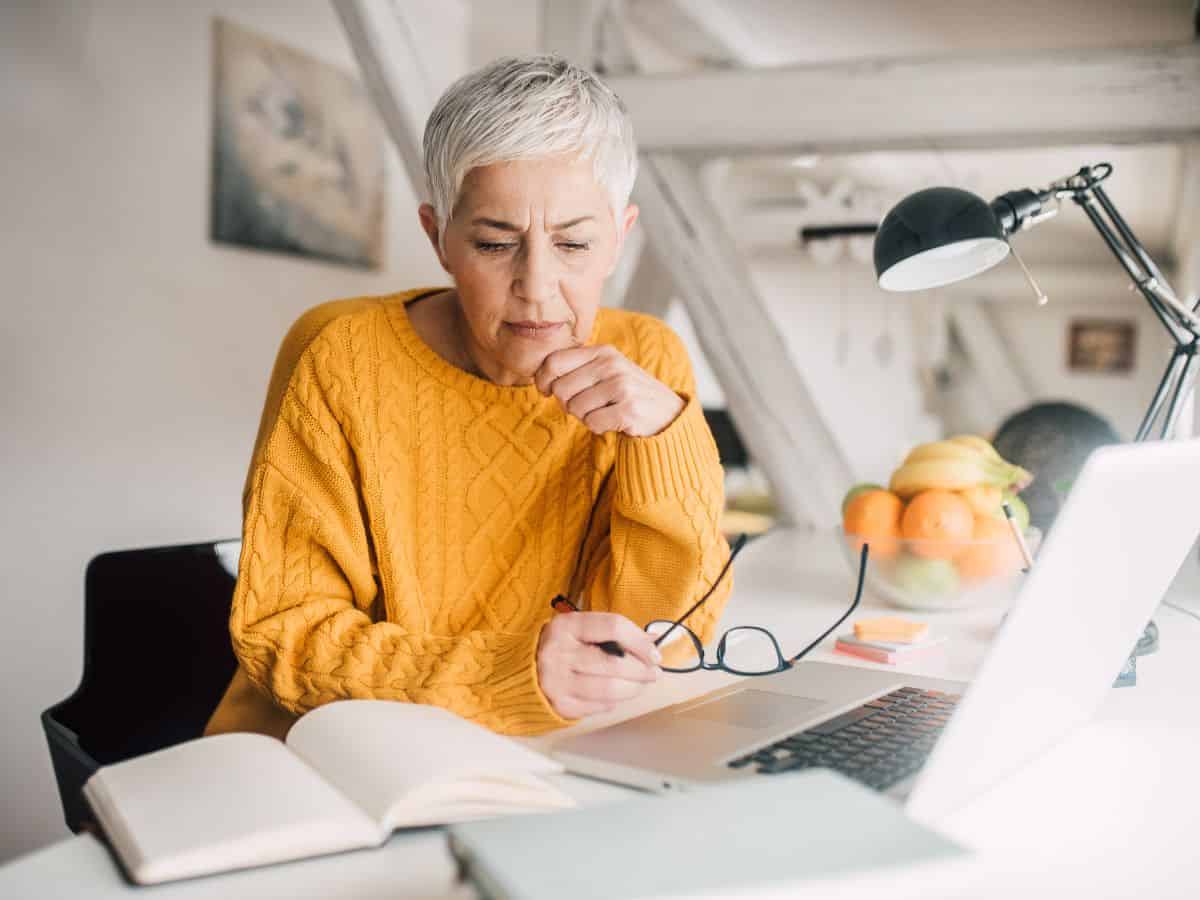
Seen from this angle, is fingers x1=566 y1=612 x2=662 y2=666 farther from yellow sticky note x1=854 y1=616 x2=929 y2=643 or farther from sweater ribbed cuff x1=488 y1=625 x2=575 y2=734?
yellow sticky note x1=854 y1=616 x2=929 y2=643

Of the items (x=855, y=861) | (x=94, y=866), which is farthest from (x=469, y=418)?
(x=855, y=861)

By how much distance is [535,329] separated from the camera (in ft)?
3.63

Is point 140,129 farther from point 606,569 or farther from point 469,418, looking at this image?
point 606,569

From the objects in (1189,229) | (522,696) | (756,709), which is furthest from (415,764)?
(1189,229)

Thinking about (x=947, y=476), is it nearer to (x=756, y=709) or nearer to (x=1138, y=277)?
(x=1138, y=277)

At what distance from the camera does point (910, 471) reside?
56.8 inches

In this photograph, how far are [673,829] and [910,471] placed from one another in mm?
1057

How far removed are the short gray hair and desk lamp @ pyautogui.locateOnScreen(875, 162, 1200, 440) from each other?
32cm

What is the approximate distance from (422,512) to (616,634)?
43 centimetres

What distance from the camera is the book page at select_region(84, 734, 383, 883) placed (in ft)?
1.87

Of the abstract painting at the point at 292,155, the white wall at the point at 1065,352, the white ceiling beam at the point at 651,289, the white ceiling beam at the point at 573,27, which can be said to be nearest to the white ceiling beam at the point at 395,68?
the white ceiling beam at the point at 573,27

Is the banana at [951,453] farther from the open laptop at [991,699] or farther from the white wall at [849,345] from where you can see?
the white wall at [849,345]

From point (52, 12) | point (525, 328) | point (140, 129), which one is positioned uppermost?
point (52, 12)

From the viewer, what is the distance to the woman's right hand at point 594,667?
819 millimetres
